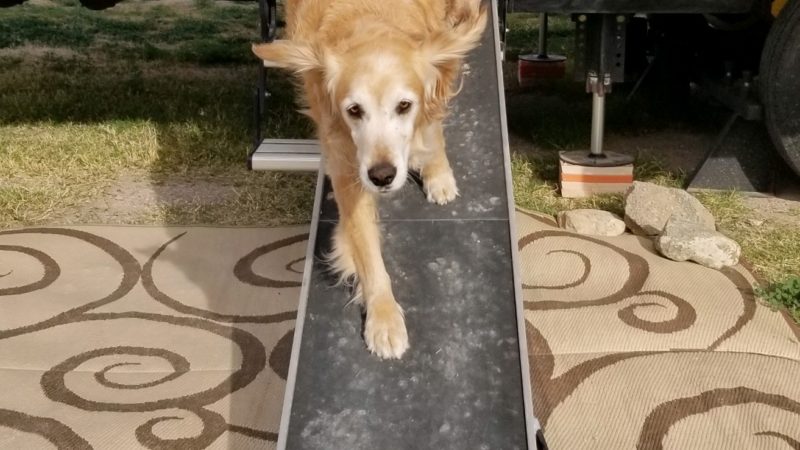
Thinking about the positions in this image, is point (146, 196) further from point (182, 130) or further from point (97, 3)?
point (97, 3)

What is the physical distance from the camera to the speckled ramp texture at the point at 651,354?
252 cm

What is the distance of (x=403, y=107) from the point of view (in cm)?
248

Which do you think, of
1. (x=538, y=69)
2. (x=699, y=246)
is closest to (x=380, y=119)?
(x=699, y=246)

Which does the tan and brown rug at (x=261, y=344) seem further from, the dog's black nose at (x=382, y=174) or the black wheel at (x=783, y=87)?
the black wheel at (x=783, y=87)

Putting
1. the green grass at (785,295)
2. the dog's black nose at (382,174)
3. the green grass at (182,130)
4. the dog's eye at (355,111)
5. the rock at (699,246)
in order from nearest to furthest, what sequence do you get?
the dog's black nose at (382,174) → the dog's eye at (355,111) → the green grass at (785,295) → the rock at (699,246) → the green grass at (182,130)

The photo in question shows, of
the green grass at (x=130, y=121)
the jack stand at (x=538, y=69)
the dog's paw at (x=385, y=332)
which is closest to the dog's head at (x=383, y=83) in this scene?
the dog's paw at (x=385, y=332)

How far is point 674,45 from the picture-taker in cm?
634

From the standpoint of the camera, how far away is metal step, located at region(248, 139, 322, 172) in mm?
3768

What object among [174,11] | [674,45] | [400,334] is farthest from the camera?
[174,11]

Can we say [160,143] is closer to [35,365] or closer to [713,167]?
[35,365]

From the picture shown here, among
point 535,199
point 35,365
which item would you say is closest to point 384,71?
point 35,365

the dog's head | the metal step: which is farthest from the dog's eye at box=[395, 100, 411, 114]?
the metal step

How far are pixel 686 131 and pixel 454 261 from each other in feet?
12.3

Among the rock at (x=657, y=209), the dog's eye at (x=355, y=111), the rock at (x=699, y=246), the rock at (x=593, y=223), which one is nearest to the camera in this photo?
the dog's eye at (x=355, y=111)
